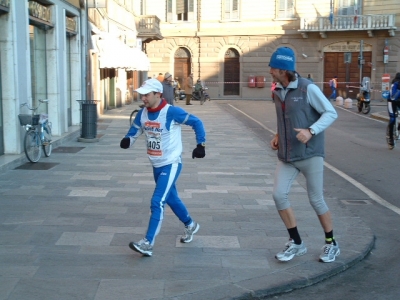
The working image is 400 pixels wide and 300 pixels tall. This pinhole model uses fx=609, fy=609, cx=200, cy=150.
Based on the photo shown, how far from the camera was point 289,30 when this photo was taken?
43.0 meters

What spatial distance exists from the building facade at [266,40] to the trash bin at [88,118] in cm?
2850

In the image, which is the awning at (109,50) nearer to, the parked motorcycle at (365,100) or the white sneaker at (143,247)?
the parked motorcycle at (365,100)

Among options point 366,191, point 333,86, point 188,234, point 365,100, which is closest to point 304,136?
point 188,234

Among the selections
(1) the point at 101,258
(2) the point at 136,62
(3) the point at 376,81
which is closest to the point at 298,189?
(1) the point at 101,258

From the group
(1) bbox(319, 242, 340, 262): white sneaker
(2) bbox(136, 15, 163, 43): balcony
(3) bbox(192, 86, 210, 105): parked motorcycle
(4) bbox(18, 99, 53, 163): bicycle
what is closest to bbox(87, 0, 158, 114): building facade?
(2) bbox(136, 15, 163, 43): balcony

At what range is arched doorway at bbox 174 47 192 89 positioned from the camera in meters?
45.6

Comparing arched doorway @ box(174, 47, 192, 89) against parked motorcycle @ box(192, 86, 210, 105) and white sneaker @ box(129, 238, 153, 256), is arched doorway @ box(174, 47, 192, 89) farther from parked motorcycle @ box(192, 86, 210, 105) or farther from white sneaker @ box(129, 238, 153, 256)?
white sneaker @ box(129, 238, 153, 256)

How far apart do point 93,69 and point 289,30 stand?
76.6ft

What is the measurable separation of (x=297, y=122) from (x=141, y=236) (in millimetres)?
2132

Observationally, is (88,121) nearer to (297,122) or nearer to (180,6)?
(297,122)

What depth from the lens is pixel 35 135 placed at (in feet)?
37.5

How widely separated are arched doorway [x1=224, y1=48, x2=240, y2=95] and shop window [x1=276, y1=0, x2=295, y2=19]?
415cm

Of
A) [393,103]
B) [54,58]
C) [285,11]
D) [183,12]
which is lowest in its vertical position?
[393,103]

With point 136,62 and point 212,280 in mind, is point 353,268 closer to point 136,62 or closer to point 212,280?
point 212,280
